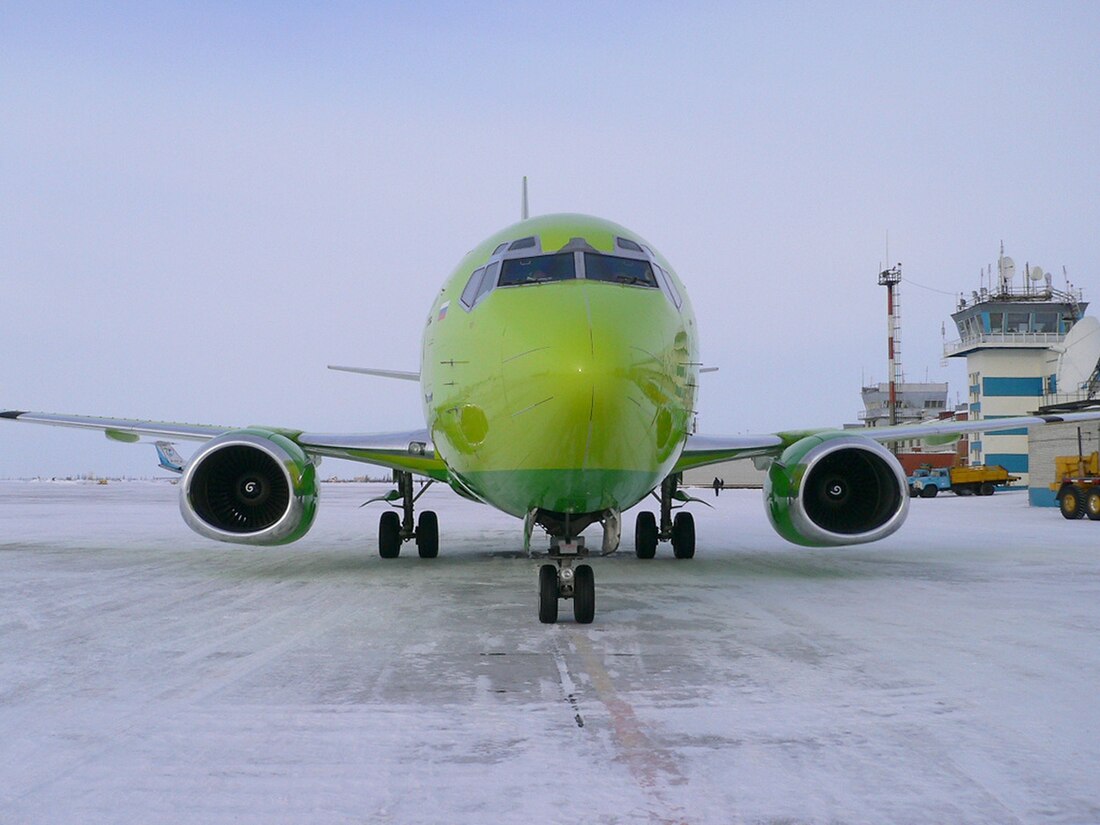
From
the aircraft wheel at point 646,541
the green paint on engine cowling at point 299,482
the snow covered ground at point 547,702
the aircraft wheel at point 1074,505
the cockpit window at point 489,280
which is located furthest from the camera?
the aircraft wheel at point 1074,505

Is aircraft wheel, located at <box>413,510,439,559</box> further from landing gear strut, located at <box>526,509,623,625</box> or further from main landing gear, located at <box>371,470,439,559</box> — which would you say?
landing gear strut, located at <box>526,509,623,625</box>

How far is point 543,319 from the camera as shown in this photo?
6332 millimetres

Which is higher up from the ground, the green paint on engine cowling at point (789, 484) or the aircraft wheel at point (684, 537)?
the green paint on engine cowling at point (789, 484)

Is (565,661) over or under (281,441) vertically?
under

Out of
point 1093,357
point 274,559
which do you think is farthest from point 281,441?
point 1093,357

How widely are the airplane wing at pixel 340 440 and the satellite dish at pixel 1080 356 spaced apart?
104ft

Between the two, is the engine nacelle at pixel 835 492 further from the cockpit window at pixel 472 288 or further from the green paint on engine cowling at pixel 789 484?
the cockpit window at pixel 472 288

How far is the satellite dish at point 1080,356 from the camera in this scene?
115 ft

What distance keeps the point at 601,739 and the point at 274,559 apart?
10568mm

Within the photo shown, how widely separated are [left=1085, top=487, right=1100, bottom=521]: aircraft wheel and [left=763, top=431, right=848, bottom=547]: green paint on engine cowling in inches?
692

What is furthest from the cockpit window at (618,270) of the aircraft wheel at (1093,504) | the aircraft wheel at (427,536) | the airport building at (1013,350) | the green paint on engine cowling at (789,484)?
the airport building at (1013,350)

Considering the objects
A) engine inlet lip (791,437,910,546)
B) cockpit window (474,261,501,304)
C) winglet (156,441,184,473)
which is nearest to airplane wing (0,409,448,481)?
cockpit window (474,261,501,304)

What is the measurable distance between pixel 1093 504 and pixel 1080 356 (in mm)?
13914

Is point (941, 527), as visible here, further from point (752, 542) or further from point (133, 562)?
point (133, 562)
